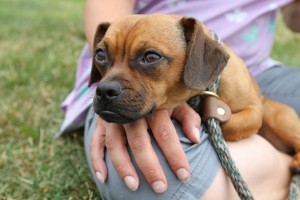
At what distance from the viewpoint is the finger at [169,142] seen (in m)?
2.05

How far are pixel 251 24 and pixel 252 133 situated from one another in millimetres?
874

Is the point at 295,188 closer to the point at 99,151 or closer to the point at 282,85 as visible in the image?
the point at 282,85

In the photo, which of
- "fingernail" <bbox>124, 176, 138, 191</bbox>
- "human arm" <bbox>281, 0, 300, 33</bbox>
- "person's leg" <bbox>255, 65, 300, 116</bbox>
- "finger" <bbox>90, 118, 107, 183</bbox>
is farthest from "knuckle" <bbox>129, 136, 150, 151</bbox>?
"human arm" <bbox>281, 0, 300, 33</bbox>

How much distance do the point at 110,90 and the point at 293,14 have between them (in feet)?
6.50

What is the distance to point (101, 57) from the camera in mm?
2143

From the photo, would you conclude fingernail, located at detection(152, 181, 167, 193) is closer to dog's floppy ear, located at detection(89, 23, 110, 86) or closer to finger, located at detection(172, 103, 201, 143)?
finger, located at detection(172, 103, 201, 143)

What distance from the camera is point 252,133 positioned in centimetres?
242

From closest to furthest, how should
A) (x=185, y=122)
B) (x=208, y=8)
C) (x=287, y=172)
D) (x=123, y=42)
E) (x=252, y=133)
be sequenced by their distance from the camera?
(x=123, y=42) → (x=185, y=122) → (x=252, y=133) → (x=287, y=172) → (x=208, y=8)

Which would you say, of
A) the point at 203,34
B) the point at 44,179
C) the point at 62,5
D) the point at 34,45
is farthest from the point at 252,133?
the point at 62,5

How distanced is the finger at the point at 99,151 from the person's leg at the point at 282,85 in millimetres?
1251

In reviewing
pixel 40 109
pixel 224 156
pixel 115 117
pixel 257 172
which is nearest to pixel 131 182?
pixel 115 117

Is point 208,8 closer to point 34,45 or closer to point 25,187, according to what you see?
point 25,187

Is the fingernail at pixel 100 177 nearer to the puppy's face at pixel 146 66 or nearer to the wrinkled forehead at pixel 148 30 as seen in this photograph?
the puppy's face at pixel 146 66

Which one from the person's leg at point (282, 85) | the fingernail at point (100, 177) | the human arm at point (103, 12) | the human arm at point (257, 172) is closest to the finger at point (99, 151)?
the fingernail at point (100, 177)
